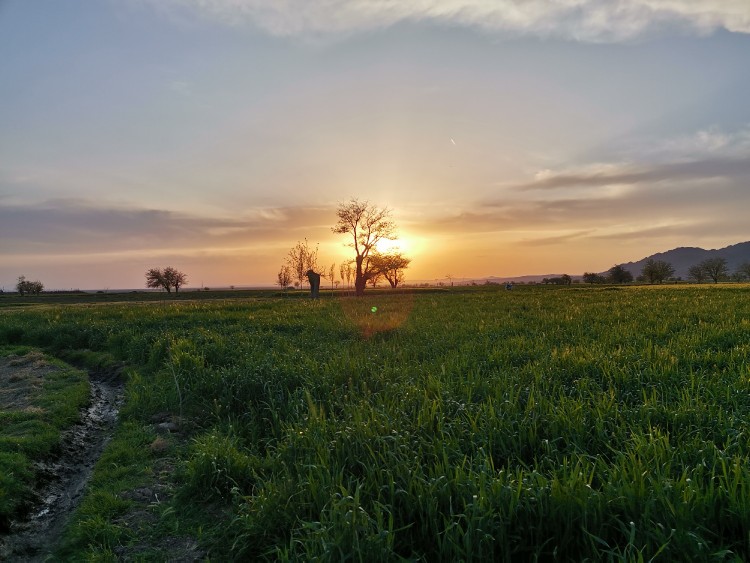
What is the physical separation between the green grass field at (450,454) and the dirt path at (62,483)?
14.4 inches

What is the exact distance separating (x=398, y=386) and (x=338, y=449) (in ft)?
7.85

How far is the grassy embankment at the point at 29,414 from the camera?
231 inches

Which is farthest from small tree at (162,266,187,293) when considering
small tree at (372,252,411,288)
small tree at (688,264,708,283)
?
small tree at (688,264,708,283)

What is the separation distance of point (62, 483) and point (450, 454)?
20.4 feet

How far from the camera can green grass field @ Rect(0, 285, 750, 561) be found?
11.0 feet

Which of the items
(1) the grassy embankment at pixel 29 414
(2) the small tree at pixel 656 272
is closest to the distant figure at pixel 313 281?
(1) the grassy embankment at pixel 29 414

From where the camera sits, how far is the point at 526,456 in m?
4.83

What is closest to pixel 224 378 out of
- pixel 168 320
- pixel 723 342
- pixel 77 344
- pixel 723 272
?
pixel 723 342

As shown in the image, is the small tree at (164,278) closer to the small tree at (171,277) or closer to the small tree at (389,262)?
the small tree at (171,277)

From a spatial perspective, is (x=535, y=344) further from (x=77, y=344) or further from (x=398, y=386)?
(x=77, y=344)

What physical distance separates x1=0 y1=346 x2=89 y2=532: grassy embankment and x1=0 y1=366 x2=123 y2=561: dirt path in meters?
0.19

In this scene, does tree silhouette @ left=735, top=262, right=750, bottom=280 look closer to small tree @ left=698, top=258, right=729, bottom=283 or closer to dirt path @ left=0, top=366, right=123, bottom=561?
small tree @ left=698, top=258, right=729, bottom=283

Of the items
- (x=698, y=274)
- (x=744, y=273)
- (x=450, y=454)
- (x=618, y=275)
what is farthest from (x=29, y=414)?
(x=744, y=273)

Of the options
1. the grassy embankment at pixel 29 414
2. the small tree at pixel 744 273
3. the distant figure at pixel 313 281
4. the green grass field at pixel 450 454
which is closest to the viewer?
the green grass field at pixel 450 454
